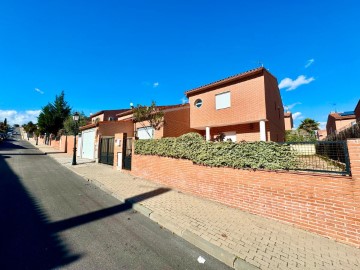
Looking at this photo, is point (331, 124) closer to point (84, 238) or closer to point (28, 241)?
point (84, 238)

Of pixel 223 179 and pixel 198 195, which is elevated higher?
pixel 223 179

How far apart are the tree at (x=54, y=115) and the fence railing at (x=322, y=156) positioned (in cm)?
3832

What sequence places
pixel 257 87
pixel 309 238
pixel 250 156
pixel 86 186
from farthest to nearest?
pixel 257 87 → pixel 86 186 → pixel 250 156 → pixel 309 238

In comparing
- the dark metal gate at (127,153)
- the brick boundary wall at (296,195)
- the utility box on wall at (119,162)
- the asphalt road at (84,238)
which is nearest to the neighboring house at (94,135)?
the utility box on wall at (119,162)

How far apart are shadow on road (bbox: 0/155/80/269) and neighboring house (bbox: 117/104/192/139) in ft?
30.4

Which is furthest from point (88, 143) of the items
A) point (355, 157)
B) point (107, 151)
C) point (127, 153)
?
point (355, 157)

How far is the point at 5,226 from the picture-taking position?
4.25 meters

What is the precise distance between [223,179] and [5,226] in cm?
580

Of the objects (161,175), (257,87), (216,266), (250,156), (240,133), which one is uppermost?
(257,87)

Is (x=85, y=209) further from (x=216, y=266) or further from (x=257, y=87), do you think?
(x=257, y=87)

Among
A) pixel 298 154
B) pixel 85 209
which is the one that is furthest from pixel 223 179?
pixel 85 209

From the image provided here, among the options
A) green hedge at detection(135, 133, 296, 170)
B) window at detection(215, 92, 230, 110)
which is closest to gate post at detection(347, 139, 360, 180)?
green hedge at detection(135, 133, 296, 170)

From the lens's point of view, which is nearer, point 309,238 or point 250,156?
point 309,238

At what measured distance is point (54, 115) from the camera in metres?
33.2
